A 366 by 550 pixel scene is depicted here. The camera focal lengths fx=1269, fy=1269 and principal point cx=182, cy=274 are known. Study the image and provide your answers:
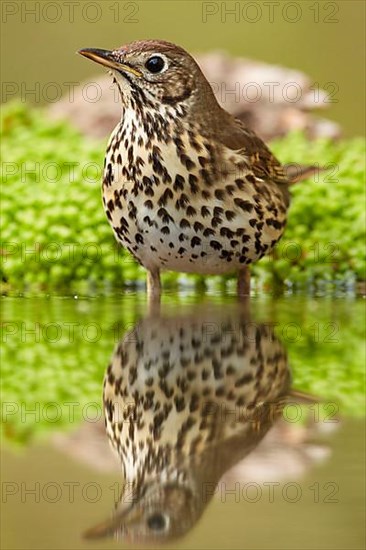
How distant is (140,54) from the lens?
16.7 feet

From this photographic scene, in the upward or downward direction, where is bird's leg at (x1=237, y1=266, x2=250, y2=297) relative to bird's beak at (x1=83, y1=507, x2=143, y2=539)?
downward

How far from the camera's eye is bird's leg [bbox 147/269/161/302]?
5688mm

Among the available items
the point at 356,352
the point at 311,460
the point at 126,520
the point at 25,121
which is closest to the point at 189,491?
the point at 126,520

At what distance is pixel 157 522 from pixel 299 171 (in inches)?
165

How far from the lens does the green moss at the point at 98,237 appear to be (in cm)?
639

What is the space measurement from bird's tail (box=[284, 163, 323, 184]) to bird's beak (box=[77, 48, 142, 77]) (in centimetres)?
141

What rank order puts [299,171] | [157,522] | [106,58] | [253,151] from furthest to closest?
[299,171] → [253,151] → [106,58] → [157,522]

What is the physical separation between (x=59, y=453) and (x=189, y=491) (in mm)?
430

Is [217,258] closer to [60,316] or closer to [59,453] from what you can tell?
[60,316]

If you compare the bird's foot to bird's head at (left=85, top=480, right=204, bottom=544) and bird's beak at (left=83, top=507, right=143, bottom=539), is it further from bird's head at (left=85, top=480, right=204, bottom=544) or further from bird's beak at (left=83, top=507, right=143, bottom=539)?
bird's beak at (left=83, top=507, right=143, bottom=539)

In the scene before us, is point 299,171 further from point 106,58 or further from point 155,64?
point 106,58

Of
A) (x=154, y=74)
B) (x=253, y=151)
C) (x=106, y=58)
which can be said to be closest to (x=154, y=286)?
(x=253, y=151)

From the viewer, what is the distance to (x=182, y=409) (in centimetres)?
321


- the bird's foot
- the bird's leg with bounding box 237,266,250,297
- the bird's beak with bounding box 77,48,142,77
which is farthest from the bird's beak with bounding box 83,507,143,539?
the bird's leg with bounding box 237,266,250,297
